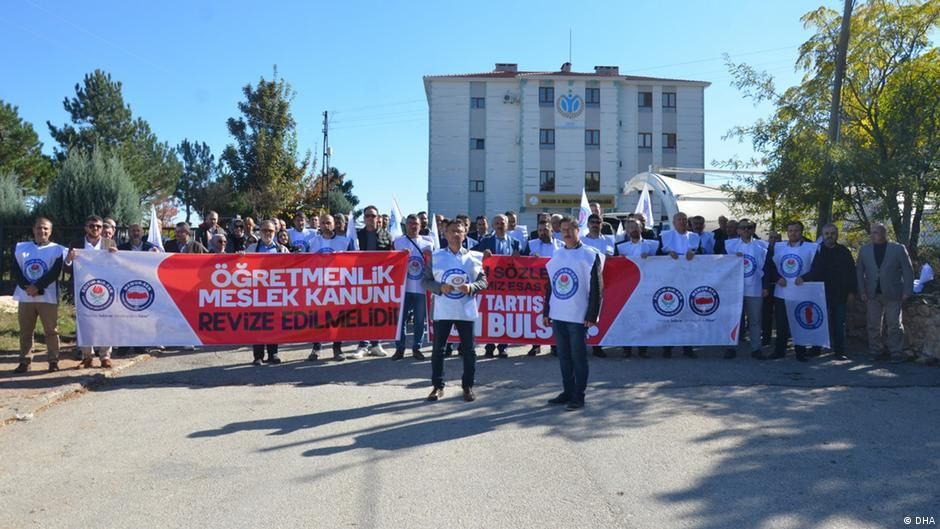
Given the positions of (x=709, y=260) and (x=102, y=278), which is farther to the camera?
(x=709, y=260)

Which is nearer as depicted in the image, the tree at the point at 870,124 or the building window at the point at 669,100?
the tree at the point at 870,124

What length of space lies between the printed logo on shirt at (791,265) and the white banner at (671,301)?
643 mm

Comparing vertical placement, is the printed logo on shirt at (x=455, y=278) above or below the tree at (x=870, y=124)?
below

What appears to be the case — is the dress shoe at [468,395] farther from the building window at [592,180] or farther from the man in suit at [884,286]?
the building window at [592,180]

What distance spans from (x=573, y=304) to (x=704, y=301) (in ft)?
13.4

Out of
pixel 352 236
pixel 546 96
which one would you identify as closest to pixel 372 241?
pixel 352 236

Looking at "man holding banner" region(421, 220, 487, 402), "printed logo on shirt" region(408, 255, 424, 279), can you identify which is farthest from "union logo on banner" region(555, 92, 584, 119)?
"man holding banner" region(421, 220, 487, 402)

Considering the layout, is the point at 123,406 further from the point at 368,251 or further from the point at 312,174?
the point at 312,174

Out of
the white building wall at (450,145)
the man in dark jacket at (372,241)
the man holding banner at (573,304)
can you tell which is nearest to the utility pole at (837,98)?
the man holding banner at (573,304)

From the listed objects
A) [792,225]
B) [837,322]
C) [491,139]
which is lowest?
[837,322]

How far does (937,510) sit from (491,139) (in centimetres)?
5056

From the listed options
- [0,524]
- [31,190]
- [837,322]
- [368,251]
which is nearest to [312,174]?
[31,190]

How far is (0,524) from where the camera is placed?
4.32 metres

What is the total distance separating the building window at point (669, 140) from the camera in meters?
55.0
